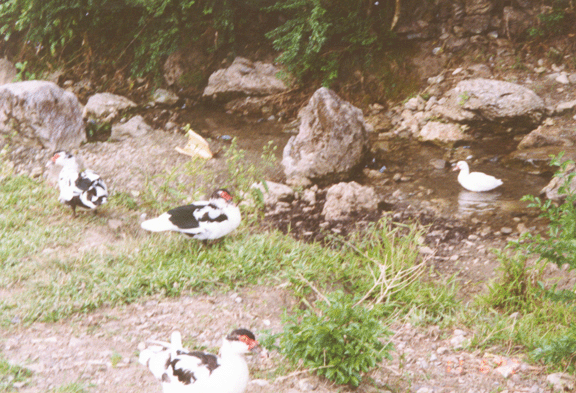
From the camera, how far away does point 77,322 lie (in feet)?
12.5

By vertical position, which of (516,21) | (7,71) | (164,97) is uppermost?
(516,21)

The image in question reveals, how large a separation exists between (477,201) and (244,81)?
4.01m

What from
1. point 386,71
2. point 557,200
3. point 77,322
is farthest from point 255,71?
point 77,322

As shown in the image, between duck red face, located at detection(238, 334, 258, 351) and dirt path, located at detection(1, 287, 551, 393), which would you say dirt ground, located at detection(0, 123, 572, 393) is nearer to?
dirt path, located at detection(1, 287, 551, 393)

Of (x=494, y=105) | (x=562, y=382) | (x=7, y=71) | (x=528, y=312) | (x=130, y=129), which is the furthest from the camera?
(x=7, y=71)

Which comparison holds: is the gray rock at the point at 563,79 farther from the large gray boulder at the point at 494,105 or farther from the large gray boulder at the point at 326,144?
the large gray boulder at the point at 326,144

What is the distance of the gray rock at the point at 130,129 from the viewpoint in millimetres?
7156

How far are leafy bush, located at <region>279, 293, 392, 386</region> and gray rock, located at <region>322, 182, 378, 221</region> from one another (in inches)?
92.5

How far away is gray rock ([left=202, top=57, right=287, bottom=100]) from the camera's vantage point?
817cm

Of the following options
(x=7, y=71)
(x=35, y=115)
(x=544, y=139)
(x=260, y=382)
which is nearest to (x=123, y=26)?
(x=7, y=71)

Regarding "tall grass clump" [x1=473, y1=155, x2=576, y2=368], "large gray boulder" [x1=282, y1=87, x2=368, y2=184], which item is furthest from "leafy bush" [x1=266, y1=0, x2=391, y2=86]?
"tall grass clump" [x1=473, y1=155, x2=576, y2=368]

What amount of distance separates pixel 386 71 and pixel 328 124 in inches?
91.8

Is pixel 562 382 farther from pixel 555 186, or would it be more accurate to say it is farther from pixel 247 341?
pixel 555 186

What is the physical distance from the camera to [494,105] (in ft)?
22.8
